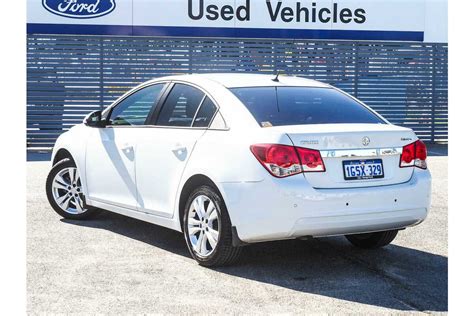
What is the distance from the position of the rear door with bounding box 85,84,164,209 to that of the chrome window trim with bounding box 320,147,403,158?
6.57ft

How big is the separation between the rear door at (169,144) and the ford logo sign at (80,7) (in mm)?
11390

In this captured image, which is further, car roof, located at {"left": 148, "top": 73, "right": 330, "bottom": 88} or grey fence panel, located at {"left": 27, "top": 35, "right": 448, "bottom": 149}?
grey fence panel, located at {"left": 27, "top": 35, "right": 448, "bottom": 149}

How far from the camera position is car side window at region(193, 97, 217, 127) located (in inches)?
231

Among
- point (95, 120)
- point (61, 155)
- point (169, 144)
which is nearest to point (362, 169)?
point (169, 144)

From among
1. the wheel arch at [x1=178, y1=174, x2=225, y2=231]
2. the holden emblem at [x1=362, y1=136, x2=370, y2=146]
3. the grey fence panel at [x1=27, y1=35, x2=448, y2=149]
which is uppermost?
the grey fence panel at [x1=27, y1=35, x2=448, y2=149]

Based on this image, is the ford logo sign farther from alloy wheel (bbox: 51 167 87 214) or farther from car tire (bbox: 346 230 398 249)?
car tire (bbox: 346 230 398 249)

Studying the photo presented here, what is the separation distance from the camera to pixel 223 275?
545 centimetres

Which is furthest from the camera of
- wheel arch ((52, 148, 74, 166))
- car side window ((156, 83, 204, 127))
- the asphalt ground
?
wheel arch ((52, 148, 74, 166))

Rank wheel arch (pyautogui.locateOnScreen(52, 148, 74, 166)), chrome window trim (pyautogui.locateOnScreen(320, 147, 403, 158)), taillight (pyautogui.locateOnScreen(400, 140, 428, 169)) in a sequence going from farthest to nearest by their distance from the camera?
wheel arch (pyautogui.locateOnScreen(52, 148, 74, 166)) → taillight (pyautogui.locateOnScreen(400, 140, 428, 169)) → chrome window trim (pyautogui.locateOnScreen(320, 147, 403, 158))

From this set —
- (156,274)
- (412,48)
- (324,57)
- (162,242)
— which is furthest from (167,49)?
(156,274)

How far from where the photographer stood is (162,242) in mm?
6660

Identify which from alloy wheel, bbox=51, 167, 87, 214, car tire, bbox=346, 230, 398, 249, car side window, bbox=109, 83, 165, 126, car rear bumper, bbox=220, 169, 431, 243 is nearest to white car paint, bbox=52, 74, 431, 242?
car rear bumper, bbox=220, 169, 431, 243

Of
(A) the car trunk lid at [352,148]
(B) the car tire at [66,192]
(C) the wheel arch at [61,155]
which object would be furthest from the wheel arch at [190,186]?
(C) the wheel arch at [61,155]

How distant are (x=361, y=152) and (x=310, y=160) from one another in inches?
16.9
